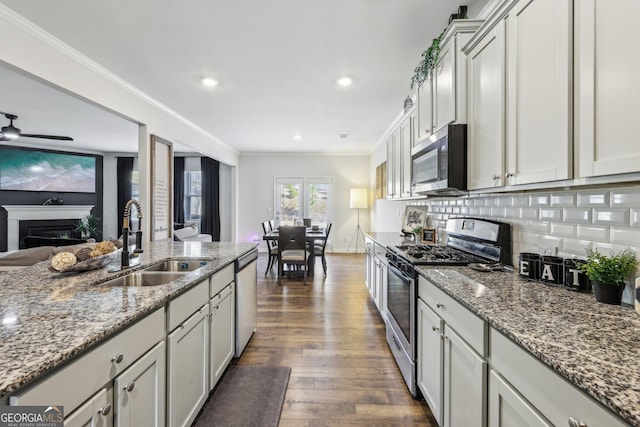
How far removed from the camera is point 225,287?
6.93 ft

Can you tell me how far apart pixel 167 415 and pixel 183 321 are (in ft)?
1.31

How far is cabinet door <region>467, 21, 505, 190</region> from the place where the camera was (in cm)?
152

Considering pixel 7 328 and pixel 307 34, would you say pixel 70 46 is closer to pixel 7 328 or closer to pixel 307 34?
pixel 307 34

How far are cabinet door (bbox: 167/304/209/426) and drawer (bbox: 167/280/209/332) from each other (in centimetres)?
3

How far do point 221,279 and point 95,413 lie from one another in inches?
45.1

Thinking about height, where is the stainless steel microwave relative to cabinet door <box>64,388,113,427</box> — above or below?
above

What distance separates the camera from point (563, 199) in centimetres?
149

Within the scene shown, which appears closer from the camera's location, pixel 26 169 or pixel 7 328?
pixel 7 328

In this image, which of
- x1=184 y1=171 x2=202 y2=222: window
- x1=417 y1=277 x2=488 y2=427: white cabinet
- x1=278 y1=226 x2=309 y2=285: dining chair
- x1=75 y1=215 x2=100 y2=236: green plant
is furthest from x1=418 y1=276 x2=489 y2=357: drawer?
x1=75 y1=215 x2=100 y2=236: green plant

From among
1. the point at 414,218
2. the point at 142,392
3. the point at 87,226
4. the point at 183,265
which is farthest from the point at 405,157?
the point at 87,226

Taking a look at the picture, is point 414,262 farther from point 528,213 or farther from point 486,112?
point 486,112

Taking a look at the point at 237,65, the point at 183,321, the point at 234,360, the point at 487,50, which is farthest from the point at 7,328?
the point at 237,65

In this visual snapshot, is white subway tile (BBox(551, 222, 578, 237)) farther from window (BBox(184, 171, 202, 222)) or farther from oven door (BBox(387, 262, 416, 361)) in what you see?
window (BBox(184, 171, 202, 222))

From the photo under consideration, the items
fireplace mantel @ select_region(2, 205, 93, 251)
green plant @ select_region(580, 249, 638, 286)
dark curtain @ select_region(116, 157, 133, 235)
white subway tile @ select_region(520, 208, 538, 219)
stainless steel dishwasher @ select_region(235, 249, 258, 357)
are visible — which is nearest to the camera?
green plant @ select_region(580, 249, 638, 286)
